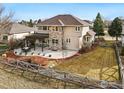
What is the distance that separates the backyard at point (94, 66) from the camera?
709 cm

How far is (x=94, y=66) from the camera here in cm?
727

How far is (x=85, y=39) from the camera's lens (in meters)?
7.23

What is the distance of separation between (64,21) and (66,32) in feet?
0.84

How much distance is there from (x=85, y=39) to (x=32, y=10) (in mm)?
1303

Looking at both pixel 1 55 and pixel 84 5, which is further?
pixel 1 55

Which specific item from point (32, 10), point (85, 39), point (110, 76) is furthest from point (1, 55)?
point (110, 76)

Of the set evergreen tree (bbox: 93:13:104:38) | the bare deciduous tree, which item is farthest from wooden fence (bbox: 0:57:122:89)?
evergreen tree (bbox: 93:13:104:38)

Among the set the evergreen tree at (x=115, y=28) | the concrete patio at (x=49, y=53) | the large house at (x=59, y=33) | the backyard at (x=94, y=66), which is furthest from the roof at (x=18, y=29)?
the evergreen tree at (x=115, y=28)

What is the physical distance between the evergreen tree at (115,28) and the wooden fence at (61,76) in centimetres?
117

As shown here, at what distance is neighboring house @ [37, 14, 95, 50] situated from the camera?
7047 millimetres

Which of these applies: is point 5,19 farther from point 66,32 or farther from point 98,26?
point 98,26

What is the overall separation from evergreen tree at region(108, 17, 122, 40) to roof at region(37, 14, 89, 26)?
0.55 meters

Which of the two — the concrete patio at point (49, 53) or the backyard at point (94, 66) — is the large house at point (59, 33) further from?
the backyard at point (94, 66)
